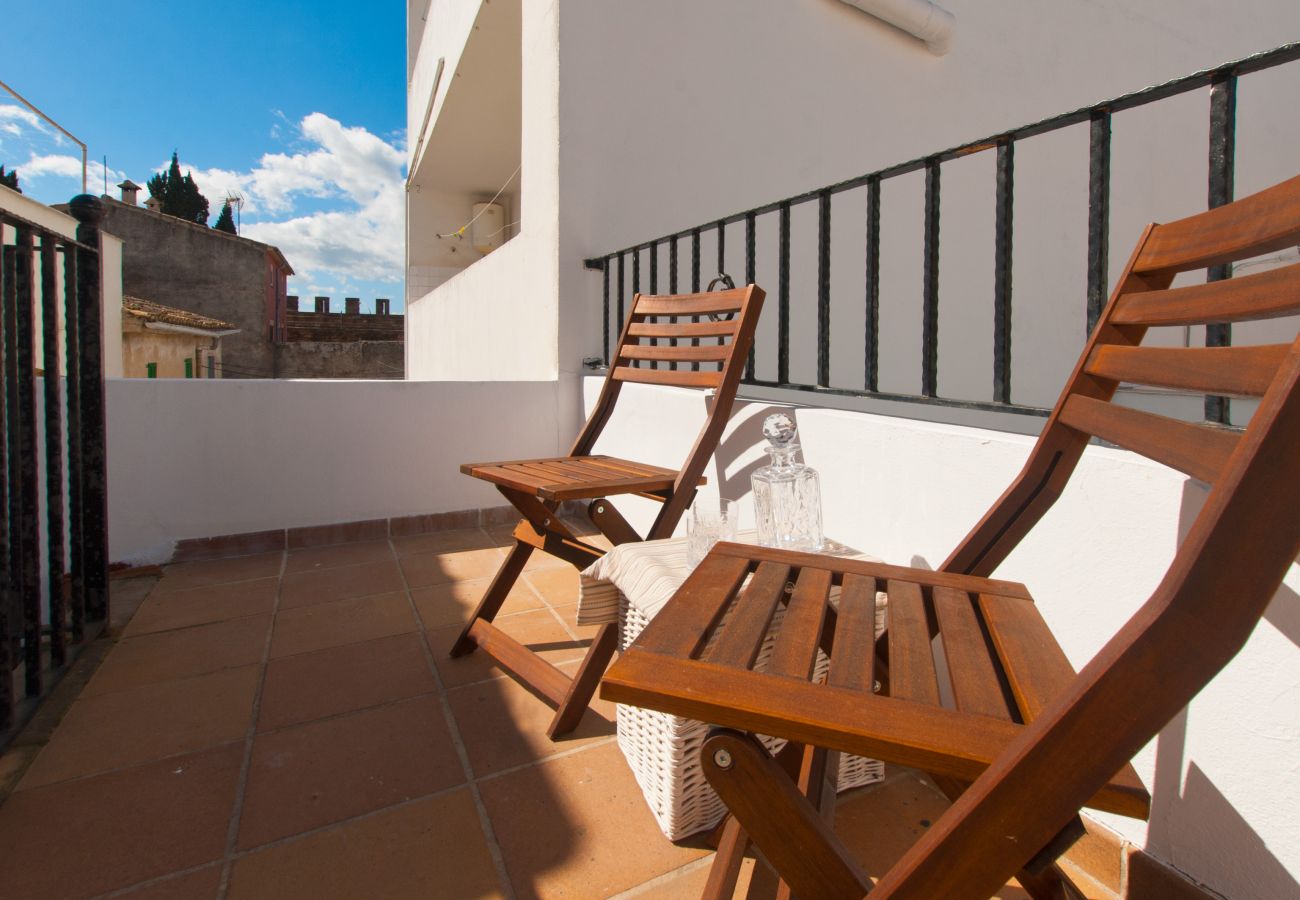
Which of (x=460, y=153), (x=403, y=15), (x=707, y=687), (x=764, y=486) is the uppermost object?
(x=403, y=15)

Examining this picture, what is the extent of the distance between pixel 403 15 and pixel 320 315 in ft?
60.9

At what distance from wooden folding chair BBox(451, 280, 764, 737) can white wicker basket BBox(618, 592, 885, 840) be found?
247mm

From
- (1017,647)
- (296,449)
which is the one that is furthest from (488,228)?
(1017,647)

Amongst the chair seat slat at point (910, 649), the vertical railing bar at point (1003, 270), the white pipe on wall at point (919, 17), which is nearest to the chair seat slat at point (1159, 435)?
the chair seat slat at point (910, 649)

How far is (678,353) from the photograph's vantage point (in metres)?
2.40

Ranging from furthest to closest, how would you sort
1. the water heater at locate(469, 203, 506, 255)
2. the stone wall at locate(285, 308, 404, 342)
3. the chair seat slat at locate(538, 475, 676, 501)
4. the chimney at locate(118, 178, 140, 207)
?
the stone wall at locate(285, 308, 404, 342), the chimney at locate(118, 178, 140, 207), the water heater at locate(469, 203, 506, 255), the chair seat slat at locate(538, 475, 676, 501)

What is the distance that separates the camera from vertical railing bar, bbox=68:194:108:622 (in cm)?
198

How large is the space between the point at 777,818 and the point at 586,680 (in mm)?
919

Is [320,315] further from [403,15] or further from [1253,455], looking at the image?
[1253,455]

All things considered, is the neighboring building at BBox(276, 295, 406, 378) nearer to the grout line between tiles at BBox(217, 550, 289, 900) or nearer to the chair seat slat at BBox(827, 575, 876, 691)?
the grout line between tiles at BBox(217, 550, 289, 900)

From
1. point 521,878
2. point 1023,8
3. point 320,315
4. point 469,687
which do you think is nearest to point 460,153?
point 1023,8

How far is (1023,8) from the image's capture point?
505 centimetres

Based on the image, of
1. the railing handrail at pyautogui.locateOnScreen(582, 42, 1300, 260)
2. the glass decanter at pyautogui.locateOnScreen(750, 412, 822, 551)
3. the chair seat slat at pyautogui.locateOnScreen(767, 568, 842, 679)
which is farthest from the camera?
the glass decanter at pyautogui.locateOnScreen(750, 412, 822, 551)

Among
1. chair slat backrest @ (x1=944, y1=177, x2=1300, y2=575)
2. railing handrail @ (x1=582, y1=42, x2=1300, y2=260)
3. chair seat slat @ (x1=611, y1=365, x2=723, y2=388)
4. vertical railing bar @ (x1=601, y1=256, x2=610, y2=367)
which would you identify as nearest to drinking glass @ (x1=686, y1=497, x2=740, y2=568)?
chair slat backrest @ (x1=944, y1=177, x2=1300, y2=575)
